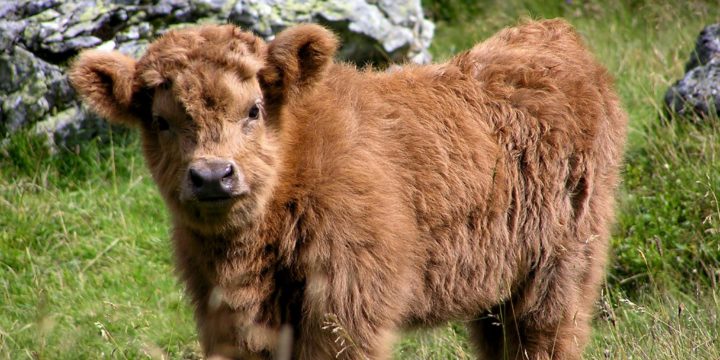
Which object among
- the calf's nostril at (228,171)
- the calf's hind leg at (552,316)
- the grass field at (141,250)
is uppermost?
the calf's nostril at (228,171)

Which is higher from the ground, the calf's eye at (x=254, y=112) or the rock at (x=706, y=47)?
the calf's eye at (x=254, y=112)

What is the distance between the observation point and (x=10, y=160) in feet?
26.3

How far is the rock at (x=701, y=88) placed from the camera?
811 centimetres

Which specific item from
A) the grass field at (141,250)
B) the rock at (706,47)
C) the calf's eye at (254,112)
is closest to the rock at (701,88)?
the rock at (706,47)

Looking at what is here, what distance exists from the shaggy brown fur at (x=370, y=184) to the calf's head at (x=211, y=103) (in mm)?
10

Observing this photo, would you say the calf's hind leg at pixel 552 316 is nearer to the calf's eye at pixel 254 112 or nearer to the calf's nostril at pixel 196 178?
the calf's eye at pixel 254 112

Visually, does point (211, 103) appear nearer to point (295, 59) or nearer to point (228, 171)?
point (228, 171)

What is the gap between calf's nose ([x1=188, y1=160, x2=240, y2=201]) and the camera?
15.3 ft

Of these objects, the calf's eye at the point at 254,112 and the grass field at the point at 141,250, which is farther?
the grass field at the point at 141,250

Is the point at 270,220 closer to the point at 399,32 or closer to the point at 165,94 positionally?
the point at 165,94

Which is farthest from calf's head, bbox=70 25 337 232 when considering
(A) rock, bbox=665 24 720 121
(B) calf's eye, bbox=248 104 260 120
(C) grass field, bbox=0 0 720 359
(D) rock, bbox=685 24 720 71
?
(D) rock, bbox=685 24 720 71

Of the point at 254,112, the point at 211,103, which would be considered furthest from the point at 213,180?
the point at 254,112

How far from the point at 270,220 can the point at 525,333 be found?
188 cm

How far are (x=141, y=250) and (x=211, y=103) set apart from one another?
304cm
